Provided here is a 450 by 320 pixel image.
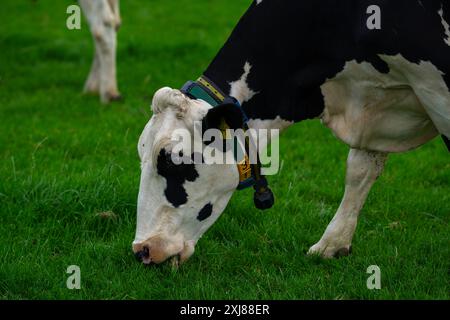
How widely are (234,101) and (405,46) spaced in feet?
2.65

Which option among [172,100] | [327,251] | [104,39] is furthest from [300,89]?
[104,39]

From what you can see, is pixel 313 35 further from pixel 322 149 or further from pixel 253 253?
pixel 322 149

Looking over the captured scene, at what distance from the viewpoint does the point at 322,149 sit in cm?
685

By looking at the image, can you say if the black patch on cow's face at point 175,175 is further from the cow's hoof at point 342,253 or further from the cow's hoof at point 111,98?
the cow's hoof at point 111,98

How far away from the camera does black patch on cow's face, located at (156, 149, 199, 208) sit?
3.86 m

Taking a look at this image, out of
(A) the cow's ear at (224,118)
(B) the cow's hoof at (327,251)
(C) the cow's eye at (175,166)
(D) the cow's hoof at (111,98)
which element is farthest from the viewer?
(D) the cow's hoof at (111,98)

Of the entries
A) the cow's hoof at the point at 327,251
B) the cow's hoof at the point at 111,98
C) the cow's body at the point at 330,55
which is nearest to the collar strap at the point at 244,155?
the cow's body at the point at 330,55

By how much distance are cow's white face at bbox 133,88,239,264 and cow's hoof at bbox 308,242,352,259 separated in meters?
0.84

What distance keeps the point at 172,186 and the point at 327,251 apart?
3.84 feet

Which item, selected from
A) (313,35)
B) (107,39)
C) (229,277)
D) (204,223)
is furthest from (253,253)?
(107,39)

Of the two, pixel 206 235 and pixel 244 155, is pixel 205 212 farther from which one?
pixel 206 235

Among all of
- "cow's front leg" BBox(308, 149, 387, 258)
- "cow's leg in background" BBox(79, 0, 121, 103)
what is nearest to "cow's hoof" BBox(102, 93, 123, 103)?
"cow's leg in background" BBox(79, 0, 121, 103)

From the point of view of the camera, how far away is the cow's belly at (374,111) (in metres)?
4.03
